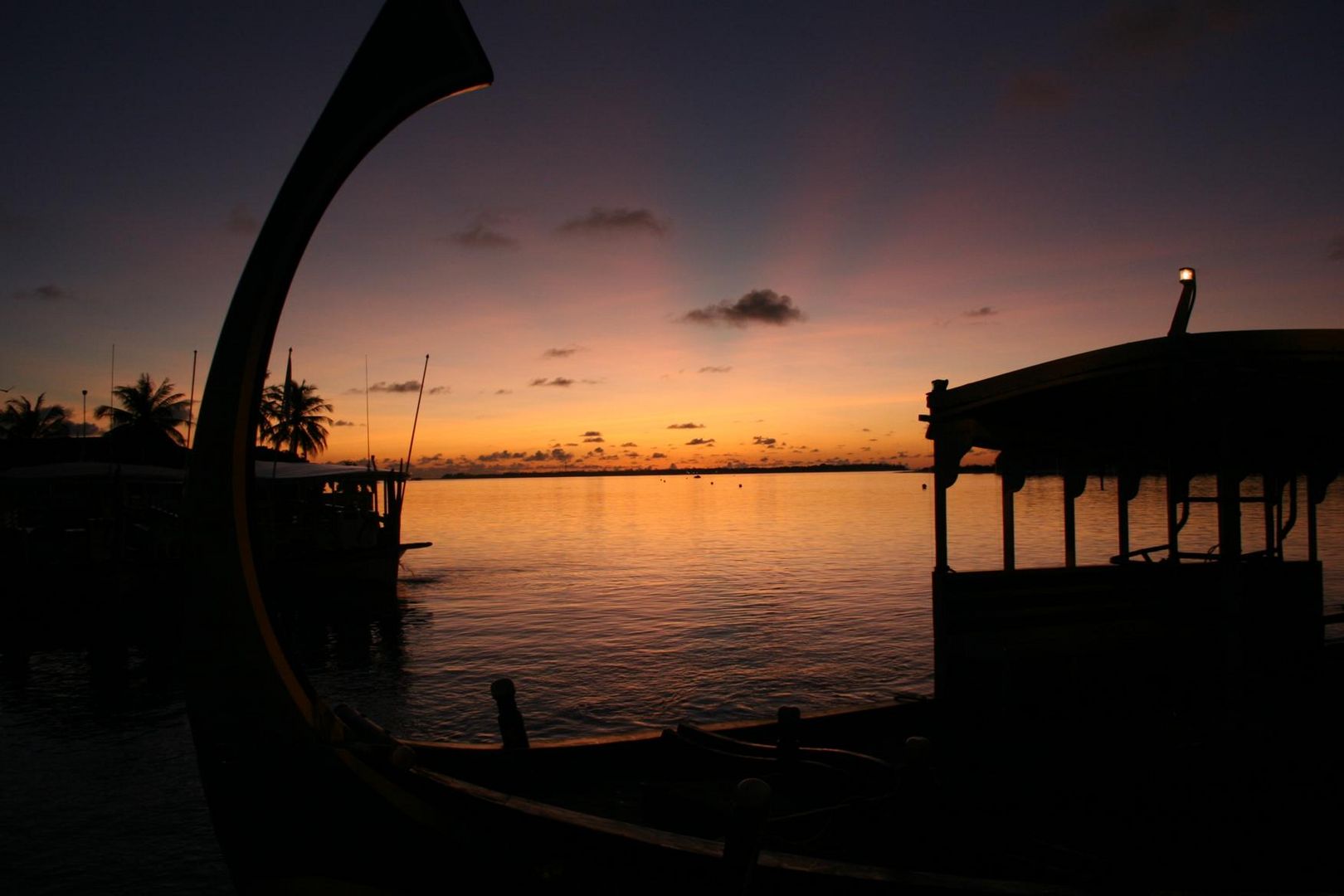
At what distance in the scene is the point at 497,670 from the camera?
1944 cm

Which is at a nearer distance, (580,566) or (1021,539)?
(580,566)

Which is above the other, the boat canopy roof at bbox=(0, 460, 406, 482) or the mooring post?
the boat canopy roof at bbox=(0, 460, 406, 482)

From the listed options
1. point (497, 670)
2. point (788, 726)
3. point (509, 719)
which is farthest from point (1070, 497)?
point (497, 670)

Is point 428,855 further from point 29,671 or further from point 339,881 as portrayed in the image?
point 29,671

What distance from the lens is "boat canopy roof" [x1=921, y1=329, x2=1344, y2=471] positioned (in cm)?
610

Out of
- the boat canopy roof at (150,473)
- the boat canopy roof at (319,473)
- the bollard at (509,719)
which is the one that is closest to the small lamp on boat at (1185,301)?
the bollard at (509,719)

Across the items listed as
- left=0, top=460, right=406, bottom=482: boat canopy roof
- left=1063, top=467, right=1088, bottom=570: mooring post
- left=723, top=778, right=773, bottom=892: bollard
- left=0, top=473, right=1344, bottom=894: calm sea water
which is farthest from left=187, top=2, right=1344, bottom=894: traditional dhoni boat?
left=0, top=460, right=406, bottom=482: boat canopy roof

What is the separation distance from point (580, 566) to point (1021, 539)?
94.9ft

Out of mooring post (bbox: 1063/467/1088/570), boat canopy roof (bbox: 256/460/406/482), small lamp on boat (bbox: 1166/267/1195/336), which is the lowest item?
mooring post (bbox: 1063/467/1088/570)

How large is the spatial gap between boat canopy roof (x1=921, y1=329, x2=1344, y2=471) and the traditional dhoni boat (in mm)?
36

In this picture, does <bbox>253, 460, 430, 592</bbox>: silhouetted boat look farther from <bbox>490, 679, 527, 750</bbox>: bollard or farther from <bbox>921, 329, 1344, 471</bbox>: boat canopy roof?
<bbox>921, 329, 1344, 471</bbox>: boat canopy roof

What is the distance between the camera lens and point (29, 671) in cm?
1884

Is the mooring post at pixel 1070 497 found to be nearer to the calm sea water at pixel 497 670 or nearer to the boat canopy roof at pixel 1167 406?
the boat canopy roof at pixel 1167 406

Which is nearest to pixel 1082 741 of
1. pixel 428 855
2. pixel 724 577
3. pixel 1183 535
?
pixel 428 855
